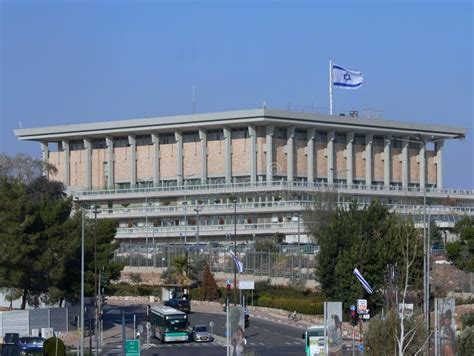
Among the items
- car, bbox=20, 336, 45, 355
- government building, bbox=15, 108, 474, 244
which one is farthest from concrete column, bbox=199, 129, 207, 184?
car, bbox=20, 336, 45, 355

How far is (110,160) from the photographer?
514 feet

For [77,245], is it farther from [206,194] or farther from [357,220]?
[206,194]

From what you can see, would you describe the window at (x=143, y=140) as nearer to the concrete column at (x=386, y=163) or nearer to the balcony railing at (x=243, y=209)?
the balcony railing at (x=243, y=209)

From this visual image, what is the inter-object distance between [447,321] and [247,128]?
105996 mm

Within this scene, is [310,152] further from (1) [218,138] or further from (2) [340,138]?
(1) [218,138]

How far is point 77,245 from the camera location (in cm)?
8562

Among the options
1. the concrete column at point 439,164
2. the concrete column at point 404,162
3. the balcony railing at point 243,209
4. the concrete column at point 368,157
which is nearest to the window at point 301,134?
the concrete column at point 368,157

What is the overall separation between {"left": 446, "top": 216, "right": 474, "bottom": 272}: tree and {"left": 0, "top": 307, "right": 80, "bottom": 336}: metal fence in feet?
107

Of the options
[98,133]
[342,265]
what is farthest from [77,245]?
[98,133]

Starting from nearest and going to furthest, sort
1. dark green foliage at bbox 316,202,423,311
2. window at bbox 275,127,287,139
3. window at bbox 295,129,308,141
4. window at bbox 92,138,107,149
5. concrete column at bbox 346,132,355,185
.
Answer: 1. dark green foliage at bbox 316,202,423,311
2. window at bbox 275,127,287,139
3. window at bbox 295,129,308,141
4. concrete column at bbox 346,132,355,185
5. window at bbox 92,138,107,149

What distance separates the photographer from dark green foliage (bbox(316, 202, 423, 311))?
88.2m

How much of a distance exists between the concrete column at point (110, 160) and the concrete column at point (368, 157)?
32352 mm

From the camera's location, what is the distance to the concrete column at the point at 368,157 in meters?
153

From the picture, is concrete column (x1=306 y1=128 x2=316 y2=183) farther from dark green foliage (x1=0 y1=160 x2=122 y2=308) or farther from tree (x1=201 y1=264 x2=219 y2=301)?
dark green foliage (x1=0 y1=160 x2=122 y2=308)
